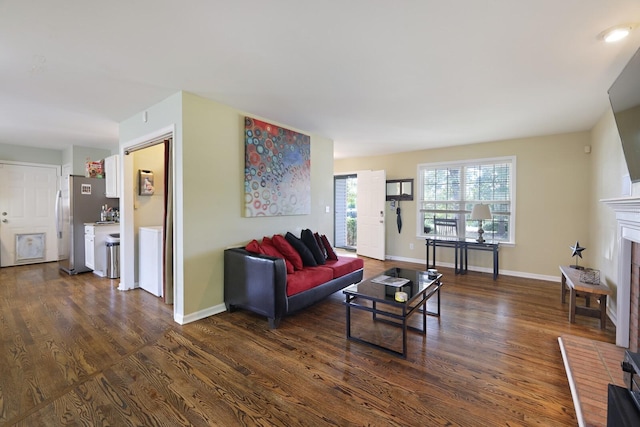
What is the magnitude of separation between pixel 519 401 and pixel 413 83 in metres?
2.63

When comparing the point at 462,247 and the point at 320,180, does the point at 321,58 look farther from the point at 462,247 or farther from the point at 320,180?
the point at 462,247

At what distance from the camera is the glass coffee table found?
2367 mm

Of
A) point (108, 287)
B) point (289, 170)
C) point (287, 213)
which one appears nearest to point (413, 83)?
point (289, 170)

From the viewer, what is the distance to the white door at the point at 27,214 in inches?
213

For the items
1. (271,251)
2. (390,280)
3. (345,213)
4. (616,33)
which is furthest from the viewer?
(345,213)

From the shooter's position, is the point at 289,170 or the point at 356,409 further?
the point at 289,170

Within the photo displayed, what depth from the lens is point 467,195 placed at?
538 cm

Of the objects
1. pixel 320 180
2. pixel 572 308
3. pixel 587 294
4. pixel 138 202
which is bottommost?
pixel 572 308


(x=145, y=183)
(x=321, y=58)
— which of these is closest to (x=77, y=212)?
(x=145, y=183)

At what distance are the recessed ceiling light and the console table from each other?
337 centimetres

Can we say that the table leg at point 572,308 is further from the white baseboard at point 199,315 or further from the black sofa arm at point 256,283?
the white baseboard at point 199,315

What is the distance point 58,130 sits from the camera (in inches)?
175

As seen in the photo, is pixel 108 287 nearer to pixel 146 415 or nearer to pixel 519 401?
pixel 146 415

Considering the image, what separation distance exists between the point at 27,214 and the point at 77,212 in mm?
1782
